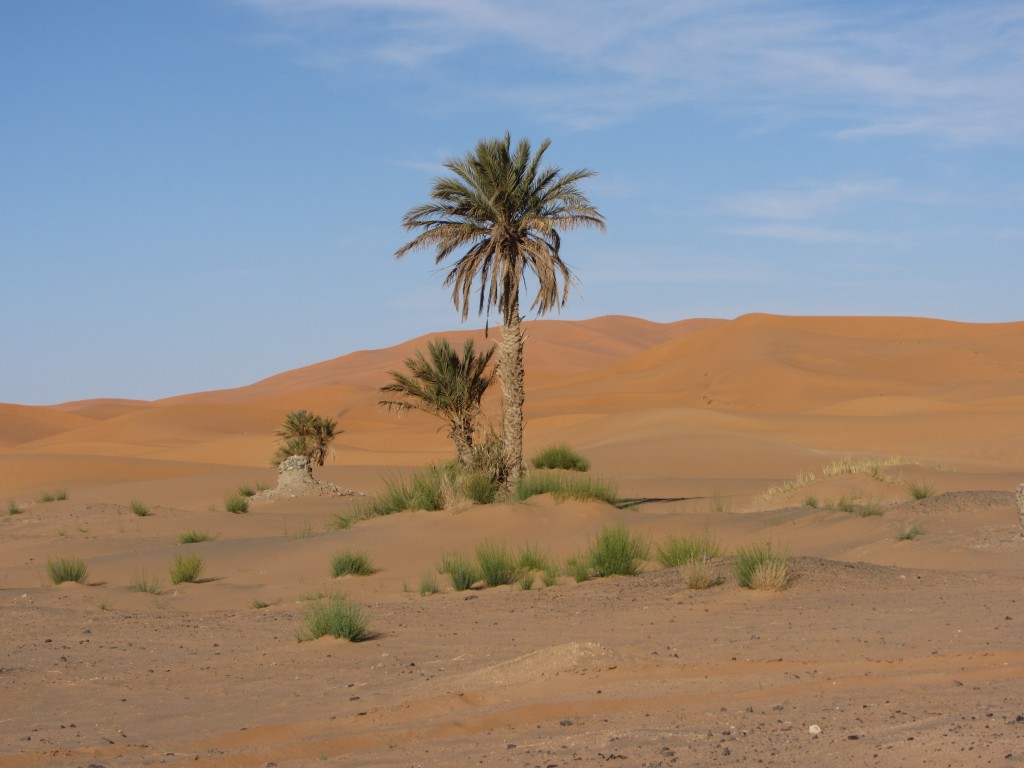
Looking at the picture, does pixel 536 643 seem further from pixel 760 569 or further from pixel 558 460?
pixel 558 460

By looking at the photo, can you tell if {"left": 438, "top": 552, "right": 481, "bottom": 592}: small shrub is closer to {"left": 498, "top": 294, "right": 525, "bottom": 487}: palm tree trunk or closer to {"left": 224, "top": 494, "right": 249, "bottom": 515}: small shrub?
{"left": 498, "top": 294, "right": 525, "bottom": 487}: palm tree trunk

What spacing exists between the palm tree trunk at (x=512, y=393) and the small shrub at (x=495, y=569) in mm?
7328

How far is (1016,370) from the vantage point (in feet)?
249

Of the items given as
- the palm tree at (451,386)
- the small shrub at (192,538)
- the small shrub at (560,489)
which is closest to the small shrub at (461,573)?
the small shrub at (560,489)

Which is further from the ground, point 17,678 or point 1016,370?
point 1016,370

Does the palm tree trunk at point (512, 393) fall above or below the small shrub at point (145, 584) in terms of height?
above

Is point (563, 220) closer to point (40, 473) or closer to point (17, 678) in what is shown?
point (17, 678)

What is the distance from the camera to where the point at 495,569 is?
14242 mm

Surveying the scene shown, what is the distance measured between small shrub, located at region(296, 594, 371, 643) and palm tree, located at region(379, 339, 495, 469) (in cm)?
1345

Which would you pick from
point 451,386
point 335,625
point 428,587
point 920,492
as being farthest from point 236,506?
point 335,625

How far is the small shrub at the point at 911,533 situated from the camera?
15.8 meters

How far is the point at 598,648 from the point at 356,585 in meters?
7.77

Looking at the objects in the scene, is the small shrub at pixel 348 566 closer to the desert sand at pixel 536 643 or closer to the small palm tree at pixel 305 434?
the desert sand at pixel 536 643

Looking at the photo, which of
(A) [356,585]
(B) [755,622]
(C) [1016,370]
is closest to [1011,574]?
(B) [755,622]
